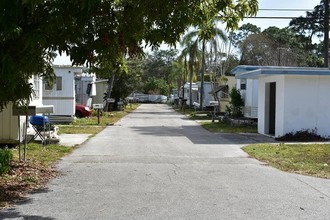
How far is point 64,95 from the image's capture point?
26.8 meters

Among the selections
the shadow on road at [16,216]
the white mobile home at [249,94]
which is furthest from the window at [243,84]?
the shadow on road at [16,216]

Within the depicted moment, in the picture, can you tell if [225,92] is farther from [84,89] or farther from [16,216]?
[16,216]

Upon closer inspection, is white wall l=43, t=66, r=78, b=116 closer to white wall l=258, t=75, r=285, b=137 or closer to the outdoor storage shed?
white wall l=258, t=75, r=285, b=137

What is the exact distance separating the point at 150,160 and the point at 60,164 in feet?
7.64

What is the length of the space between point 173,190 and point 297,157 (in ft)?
19.5

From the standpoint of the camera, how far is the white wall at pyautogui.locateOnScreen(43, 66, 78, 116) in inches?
1053

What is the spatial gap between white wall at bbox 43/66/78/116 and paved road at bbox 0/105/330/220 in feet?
42.4

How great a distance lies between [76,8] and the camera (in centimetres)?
593

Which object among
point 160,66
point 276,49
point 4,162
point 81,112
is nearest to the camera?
point 4,162

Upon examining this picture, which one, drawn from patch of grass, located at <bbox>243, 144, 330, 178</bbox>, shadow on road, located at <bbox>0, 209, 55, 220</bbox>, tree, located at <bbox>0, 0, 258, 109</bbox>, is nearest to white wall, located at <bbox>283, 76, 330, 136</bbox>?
patch of grass, located at <bbox>243, 144, 330, 178</bbox>

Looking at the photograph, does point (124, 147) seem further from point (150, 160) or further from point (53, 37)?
point (53, 37)

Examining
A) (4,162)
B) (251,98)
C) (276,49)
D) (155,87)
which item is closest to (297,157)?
(4,162)

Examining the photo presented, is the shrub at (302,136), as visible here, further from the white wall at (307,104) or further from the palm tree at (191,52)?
the palm tree at (191,52)

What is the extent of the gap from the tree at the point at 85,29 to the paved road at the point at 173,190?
1888 mm
